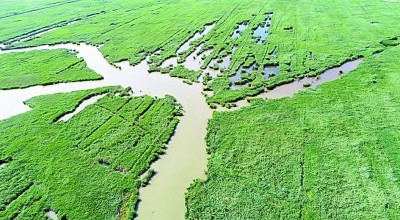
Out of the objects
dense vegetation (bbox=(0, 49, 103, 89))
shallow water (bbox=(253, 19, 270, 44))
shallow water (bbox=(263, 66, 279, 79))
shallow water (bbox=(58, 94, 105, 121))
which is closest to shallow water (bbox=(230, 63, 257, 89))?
shallow water (bbox=(263, 66, 279, 79))

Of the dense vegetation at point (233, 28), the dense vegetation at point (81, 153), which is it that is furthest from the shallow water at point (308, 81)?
the dense vegetation at point (81, 153)

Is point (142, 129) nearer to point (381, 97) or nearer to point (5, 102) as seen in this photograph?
point (5, 102)

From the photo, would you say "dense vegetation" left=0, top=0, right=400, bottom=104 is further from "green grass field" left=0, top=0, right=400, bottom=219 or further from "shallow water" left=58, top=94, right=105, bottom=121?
"shallow water" left=58, top=94, right=105, bottom=121

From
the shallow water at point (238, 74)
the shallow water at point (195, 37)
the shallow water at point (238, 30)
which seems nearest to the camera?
the shallow water at point (238, 74)

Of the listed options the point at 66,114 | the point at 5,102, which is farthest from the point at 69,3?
the point at 66,114

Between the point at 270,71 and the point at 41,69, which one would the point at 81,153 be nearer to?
the point at 41,69

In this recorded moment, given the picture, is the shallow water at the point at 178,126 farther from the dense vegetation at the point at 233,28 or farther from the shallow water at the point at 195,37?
the shallow water at the point at 195,37
